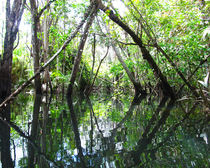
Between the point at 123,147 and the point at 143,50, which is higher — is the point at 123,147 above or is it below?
below

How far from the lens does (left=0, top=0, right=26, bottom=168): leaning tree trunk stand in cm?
208

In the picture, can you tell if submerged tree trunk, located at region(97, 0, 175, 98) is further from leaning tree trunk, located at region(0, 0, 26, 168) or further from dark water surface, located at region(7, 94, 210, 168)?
dark water surface, located at region(7, 94, 210, 168)

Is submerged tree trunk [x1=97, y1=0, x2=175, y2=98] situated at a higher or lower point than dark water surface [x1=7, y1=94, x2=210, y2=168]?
higher

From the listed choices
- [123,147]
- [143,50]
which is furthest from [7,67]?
[123,147]

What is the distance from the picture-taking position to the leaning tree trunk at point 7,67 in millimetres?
2081

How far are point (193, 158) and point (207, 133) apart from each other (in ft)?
2.98

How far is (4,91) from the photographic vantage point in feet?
25.1

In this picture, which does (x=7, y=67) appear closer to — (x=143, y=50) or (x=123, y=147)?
(x=143, y=50)

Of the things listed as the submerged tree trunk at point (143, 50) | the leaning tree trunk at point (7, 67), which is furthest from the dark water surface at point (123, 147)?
the submerged tree trunk at point (143, 50)

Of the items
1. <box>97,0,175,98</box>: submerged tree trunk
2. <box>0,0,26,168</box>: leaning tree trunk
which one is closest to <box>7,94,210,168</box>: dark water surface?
<box>0,0,26,168</box>: leaning tree trunk

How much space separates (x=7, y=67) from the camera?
7.63 m

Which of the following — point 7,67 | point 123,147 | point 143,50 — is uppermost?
point 7,67

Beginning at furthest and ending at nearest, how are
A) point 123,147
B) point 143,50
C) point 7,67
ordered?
point 7,67 < point 143,50 < point 123,147

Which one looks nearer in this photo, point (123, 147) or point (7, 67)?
point (123, 147)
